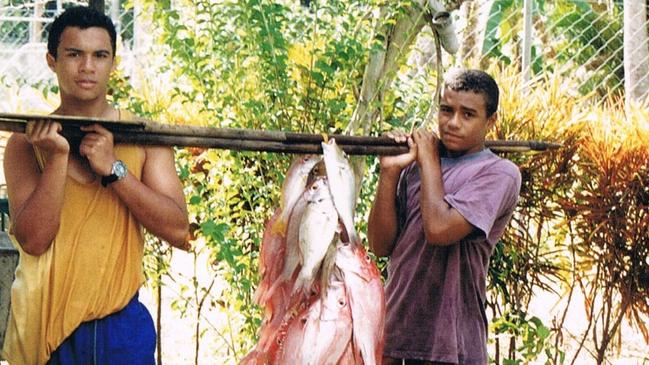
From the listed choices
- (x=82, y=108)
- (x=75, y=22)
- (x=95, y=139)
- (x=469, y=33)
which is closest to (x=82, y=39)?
(x=75, y=22)

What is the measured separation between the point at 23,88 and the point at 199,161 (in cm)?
112

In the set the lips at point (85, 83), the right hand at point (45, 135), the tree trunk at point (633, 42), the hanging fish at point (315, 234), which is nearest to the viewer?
the right hand at point (45, 135)

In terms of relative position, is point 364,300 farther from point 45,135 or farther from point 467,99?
point 45,135

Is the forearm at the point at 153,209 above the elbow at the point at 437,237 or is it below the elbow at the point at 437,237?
above

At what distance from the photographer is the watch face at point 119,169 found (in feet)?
9.08

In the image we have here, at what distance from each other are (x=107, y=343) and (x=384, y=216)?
2.95 feet

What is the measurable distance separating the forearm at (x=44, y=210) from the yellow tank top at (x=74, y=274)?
65 millimetres

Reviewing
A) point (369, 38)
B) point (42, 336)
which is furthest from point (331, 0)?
point (42, 336)

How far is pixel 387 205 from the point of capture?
10.8 ft

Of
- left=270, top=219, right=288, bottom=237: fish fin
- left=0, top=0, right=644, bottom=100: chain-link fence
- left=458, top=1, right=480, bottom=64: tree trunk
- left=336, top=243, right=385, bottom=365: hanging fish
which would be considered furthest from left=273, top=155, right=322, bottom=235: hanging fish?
left=458, top=1, right=480, bottom=64: tree trunk

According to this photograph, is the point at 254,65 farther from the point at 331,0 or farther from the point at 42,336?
the point at 42,336

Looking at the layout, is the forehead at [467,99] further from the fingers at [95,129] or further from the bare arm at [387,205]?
the fingers at [95,129]

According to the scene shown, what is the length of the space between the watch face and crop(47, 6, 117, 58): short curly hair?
13.5 inches

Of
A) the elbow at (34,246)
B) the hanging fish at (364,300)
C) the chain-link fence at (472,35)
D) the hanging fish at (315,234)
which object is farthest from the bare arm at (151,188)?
the chain-link fence at (472,35)
